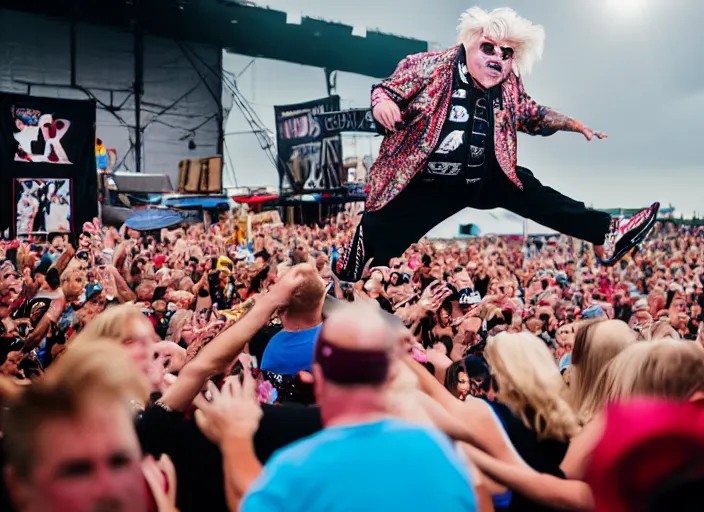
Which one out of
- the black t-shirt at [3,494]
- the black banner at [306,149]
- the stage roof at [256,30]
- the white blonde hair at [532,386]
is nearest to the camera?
the black t-shirt at [3,494]

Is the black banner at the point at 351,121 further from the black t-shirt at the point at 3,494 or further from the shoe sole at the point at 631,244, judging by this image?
the black t-shirt at the point at 3,494

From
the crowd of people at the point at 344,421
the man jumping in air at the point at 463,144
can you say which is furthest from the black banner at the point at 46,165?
the crowd of people at the point at 344,421

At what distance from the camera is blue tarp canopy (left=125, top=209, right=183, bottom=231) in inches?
431

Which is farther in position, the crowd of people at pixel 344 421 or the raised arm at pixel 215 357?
the raised arm at pixel 215 357

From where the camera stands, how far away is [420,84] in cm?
532

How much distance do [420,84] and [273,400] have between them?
336cm

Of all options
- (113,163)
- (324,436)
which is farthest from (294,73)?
(324,436)

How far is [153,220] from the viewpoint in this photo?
11.2m

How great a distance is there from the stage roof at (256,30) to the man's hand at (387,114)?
37.3ft

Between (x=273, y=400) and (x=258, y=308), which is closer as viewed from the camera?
(x=258, y=308)

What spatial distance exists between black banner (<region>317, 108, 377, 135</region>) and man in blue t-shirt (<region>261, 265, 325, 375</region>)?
738cm

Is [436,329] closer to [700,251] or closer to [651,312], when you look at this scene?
[651,312]

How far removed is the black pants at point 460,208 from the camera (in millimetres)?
5469

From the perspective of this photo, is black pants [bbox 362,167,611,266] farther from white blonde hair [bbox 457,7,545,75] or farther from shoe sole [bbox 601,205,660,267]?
white blonde hair [bbox 457,7,545,75]
